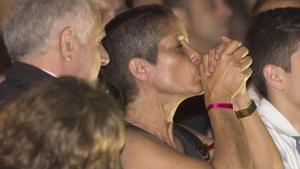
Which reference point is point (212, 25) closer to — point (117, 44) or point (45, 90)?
point (117, 44)

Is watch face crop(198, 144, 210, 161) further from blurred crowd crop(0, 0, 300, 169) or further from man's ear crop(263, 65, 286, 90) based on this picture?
man's ear crop(263, 65, 286, 90)

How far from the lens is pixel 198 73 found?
2.62 m

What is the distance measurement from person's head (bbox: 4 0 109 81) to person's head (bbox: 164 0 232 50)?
1.51 metres

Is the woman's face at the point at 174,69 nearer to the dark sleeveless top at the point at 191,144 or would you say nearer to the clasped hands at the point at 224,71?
the clasped hands at the point at 224,71

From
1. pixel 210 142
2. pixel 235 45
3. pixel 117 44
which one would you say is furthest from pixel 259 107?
pixel 117 44

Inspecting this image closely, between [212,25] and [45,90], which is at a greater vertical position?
[45,90]

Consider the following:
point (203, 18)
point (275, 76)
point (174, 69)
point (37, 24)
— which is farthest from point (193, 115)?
point (37, 24)

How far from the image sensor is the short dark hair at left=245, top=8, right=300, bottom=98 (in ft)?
9.33

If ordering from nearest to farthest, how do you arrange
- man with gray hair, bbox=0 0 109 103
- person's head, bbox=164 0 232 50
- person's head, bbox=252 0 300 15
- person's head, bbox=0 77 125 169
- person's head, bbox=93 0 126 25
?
person's head, bbox=0 77 125 169
man with gray hair, bbox=0 0 109 103
person's head, bbox=93 0 126 25
person's head, bbox=252 0 300 15
person's head, bbox=164 0 232 50

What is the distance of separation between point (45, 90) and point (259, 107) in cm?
130

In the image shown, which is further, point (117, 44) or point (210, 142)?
point (210, 142)

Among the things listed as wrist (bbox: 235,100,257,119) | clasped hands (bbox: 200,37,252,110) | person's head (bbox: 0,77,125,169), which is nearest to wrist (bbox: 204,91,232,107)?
clasped hands (bbox: 200,37,252,110)

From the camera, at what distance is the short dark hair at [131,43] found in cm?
259

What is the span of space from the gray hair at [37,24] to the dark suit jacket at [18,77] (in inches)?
2.3
